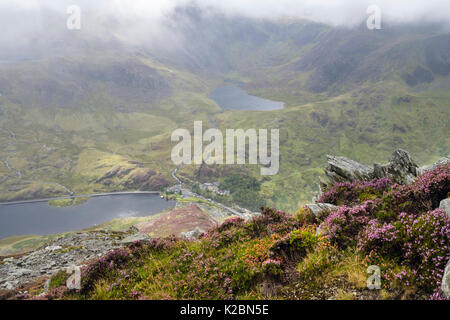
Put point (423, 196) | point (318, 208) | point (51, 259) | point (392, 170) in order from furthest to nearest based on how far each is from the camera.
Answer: point (51, 259)
point (392, 170)
point (318, 208)
point (423, 196)

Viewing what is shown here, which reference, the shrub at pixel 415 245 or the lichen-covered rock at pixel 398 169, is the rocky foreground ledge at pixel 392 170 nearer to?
the lichen-covered rock at pixel 398 169

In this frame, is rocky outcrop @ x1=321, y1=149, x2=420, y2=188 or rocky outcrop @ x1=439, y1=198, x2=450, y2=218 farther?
rocky outcrop @ x1=321, y1=149, x2=420, y2=188

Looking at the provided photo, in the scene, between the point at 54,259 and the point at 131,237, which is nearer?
the point at 131,237

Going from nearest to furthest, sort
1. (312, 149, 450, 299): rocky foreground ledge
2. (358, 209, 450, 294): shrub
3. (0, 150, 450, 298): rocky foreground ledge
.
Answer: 1. (358, 209, 450, 294): shrub
2. (0, 150, 450, 298): rocky foreground ledge
3. (312, 149, 450, 299): rocky foreground ledge

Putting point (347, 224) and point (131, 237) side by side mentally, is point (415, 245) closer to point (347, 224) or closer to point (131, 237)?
point (347, 224)

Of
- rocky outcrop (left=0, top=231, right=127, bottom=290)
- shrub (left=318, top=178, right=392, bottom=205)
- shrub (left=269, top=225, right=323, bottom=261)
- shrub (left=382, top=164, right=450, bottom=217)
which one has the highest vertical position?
shrub (left=382, top=164, right=450, bottom=217)

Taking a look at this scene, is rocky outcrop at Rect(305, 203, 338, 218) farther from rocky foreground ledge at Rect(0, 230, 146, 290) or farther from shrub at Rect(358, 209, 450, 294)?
rocky foreground ledge at Rect(0, 230, 146, 290)

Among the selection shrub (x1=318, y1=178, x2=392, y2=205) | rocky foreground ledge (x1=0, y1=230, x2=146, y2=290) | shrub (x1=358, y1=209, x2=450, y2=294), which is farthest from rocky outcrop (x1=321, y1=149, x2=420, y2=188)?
rocky foreground ledge (x1=0, y1=230, x2=146, y2=290)

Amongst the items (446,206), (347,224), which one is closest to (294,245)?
(347,224)

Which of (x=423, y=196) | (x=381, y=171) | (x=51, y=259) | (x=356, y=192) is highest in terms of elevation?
(x=381, y=171)

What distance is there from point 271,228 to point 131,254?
23.0 ft

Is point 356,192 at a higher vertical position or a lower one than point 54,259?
higher
